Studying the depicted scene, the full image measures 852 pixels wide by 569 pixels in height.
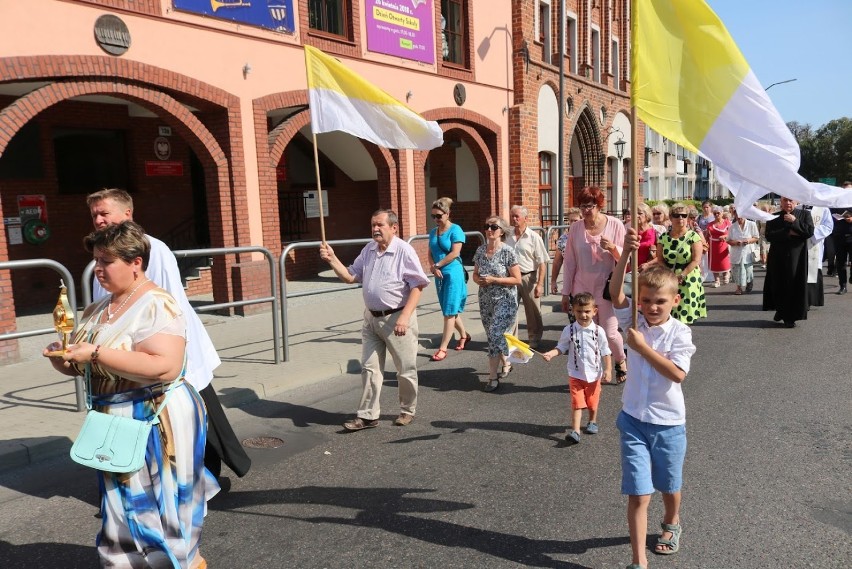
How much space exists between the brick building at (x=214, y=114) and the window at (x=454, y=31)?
4 cm

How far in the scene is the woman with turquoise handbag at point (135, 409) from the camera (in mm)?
2613

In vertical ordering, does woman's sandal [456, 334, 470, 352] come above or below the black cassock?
below

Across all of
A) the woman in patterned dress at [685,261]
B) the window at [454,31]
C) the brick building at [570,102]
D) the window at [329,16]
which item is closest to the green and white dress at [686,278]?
the woman in patterned dress at [685,261]

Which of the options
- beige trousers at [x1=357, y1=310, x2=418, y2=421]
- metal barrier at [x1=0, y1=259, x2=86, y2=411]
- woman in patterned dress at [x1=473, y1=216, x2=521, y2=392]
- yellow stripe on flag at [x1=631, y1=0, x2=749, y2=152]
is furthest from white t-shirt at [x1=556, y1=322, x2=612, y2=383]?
metal barrier at [x1=0, y1=259, x2=86, y2=411]

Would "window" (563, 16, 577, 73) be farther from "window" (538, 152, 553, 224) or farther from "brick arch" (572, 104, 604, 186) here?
"window" (538, 152, 553, 224)

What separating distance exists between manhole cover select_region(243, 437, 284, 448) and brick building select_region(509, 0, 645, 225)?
13.3 metres

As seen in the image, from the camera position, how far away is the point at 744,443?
15.9 ft

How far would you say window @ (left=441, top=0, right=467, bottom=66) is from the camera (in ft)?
53.3

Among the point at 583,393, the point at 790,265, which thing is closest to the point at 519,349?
the point at 583,393

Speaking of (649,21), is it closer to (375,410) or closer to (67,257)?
(375,410)

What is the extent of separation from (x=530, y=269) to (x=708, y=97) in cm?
528

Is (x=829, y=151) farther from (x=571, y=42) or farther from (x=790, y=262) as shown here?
(x=790, y=262)

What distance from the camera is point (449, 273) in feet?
26.9

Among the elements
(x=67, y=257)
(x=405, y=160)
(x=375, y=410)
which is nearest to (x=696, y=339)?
(x=375, y=410)
